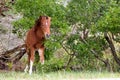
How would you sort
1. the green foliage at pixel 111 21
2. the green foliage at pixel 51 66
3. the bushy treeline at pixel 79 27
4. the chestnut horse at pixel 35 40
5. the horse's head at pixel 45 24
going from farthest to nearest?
the green foliage at pixel 51 66, the chestnut horse at pixel 35 40, the bushy treeline at pixel 79 27, the green foliage at pixel 111 21, the horse's head at pixel 45 24

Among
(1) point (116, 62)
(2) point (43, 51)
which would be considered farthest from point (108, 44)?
(2) point (43, 51)

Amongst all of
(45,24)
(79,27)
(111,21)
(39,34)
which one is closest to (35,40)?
(39,34)

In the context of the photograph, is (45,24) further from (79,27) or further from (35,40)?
(79,27)

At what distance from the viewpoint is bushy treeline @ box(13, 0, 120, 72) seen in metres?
14.2

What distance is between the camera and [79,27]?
50.2ft

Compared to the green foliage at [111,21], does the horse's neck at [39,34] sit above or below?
below

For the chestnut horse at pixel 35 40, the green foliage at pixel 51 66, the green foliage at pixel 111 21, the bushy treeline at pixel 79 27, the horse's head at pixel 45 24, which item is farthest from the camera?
the green foliage at pixel 51 66

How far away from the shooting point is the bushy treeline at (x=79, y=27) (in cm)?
1423

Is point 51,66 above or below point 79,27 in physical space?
below

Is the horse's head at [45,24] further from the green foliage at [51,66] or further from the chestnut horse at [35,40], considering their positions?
the green foliage at [51,66]

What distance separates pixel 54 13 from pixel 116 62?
369cm

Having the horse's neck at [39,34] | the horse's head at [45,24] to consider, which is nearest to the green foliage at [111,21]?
the horse's head at [45,24]

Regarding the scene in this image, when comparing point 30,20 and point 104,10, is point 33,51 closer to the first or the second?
point 30,20

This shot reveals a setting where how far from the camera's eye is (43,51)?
1509 cm
